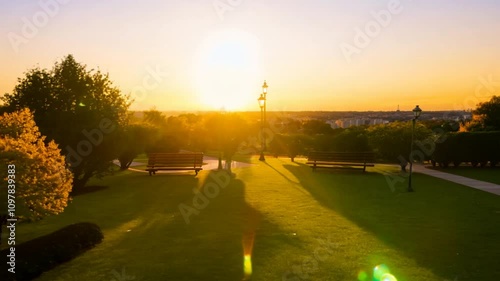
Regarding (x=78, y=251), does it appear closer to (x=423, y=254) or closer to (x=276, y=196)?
(x=423, y=254)

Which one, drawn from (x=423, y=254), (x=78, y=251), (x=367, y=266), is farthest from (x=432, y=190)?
(x=78, y=251)

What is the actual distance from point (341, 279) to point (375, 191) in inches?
435

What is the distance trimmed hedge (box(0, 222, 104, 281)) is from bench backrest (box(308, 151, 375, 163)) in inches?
706

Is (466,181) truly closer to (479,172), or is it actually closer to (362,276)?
(479,172)

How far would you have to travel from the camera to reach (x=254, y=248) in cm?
952

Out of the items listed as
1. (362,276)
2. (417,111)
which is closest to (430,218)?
(362,276)

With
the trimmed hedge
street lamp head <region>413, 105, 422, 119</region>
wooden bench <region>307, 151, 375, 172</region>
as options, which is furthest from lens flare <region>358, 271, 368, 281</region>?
wooden bench <region>307, 151, 375, 172</region>

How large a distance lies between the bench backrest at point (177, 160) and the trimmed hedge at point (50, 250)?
13.4m

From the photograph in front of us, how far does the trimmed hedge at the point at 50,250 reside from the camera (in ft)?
25.3

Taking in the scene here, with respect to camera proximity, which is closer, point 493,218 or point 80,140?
point 493,218

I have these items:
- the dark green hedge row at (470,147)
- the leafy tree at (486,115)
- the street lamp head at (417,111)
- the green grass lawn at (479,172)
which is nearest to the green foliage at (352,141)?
the leafy tree at (486,115)

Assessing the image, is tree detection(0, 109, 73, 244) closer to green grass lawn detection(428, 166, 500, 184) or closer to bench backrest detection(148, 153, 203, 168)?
bench backrest detection(148, 153, 203, 168)

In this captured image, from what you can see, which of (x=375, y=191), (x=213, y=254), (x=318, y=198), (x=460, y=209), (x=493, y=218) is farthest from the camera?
(x=375, y=191)

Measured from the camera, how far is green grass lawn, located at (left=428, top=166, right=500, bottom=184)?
22.2 meters
